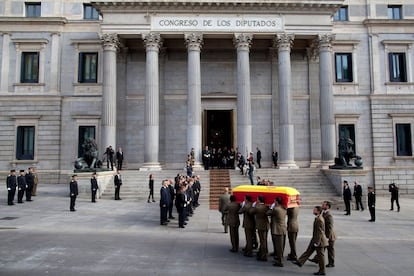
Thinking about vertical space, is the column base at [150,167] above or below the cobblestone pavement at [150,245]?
above

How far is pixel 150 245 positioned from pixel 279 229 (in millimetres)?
4474

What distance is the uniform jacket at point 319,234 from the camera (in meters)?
9.65

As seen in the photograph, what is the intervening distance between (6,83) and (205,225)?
1080 inches

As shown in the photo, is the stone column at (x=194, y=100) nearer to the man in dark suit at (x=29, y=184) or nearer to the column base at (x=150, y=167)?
the column base at (x=150, y=167)

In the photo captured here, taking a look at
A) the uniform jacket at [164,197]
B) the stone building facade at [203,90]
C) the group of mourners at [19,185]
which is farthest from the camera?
the stone building facade at [203,90]

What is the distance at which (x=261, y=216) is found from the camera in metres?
A: 11.1

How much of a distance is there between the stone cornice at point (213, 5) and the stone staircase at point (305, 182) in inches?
544

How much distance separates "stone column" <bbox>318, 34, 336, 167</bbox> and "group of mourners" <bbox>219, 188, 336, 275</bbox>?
67.6ft

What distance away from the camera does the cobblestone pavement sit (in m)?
9.80

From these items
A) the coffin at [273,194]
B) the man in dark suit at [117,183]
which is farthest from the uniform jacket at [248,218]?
the man in dark suit at [117,183]

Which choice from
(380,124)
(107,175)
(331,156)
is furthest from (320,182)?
(107,175)

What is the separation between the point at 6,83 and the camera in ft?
114

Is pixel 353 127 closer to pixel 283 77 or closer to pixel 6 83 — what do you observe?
pixel 283 77

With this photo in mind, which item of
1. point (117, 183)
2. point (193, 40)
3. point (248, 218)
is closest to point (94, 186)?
point (117, 183)
